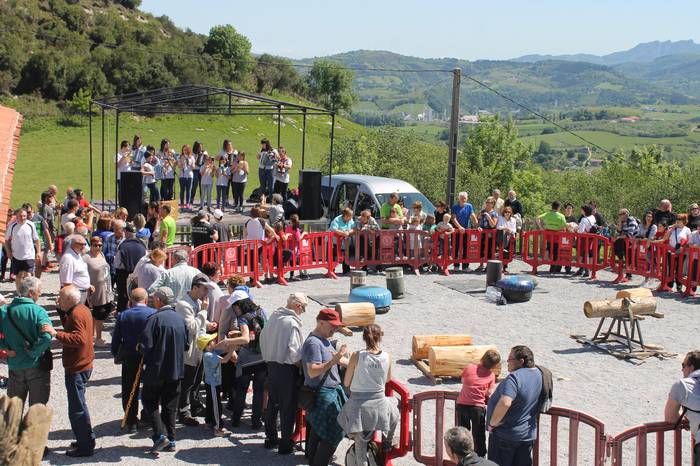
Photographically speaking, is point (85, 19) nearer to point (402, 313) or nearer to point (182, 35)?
point (182, 35)

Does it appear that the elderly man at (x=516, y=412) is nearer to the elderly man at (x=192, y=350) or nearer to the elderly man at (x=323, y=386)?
the elderly man at (x=323, y=386)

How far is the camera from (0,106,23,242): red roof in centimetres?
709

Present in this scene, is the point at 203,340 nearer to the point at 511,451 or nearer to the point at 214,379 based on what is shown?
the point at 214,379

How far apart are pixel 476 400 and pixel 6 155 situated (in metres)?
5.32

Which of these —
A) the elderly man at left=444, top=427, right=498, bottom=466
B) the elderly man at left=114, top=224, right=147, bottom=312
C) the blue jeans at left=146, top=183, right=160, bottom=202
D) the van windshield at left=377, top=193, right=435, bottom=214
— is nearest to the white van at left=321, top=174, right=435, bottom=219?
the van windshield at left=377, top=193, right=435, bottom=214

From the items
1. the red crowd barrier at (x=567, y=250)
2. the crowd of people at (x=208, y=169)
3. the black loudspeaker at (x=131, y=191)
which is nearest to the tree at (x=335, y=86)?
the crowd of people at (x=208, y=169)

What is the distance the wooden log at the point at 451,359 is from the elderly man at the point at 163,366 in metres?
4.18

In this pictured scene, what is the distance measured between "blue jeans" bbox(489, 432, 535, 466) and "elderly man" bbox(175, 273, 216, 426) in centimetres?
365

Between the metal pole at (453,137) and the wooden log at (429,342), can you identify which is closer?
the wooden log at (429,342)

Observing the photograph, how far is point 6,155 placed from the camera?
8.67m

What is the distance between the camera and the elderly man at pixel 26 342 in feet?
28.0

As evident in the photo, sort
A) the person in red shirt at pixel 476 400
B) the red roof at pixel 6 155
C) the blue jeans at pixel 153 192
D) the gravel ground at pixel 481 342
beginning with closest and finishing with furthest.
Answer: the red roof at pixel 6 155 → the person in red shirt at pixel 476 400 → the gravel ground at pixel 481 342 → the blue jeans at pixel 153 192

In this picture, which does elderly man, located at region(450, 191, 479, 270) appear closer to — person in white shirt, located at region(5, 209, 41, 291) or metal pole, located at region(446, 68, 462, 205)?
metal pole, located at region(446, 68, 462, 205)

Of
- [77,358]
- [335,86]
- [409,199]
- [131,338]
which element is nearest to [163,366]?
[131,338]
